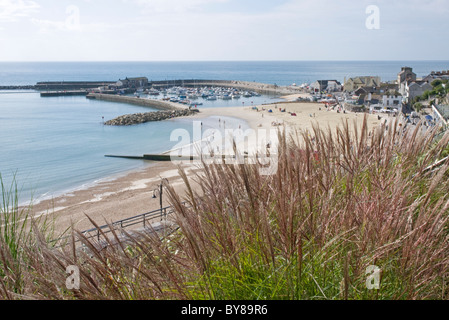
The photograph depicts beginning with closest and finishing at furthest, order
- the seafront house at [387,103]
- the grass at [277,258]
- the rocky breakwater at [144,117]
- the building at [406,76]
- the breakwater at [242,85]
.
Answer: the grass at [277,258] < the seafront house at [387,103] < the rocky breakwater at [144,117] < the building at [406,76] < the breakwater at [242,85]

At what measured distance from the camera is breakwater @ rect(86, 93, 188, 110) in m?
59.4

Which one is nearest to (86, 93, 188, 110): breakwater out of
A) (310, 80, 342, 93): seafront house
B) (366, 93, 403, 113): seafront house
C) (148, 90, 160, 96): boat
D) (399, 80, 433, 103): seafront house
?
(148, 90, 160, 96): boat

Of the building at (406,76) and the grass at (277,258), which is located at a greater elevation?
the building at (406,76)

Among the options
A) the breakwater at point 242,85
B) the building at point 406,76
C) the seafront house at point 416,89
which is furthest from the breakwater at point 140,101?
the building at point 406,76

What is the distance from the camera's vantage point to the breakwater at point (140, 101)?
195 feet

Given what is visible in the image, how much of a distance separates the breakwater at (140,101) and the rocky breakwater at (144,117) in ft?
13.7

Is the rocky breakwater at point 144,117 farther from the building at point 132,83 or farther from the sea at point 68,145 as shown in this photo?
A: the building at point 132,83

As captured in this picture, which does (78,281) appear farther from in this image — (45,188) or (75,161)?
(75,161)

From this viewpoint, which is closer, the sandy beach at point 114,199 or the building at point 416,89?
the sandy beach at point 114,199

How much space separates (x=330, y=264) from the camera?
6.98ft

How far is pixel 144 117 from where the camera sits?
4822 centimetres

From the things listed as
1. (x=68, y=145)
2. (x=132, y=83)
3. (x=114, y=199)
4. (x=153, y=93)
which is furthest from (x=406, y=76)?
(x=132, y=83)

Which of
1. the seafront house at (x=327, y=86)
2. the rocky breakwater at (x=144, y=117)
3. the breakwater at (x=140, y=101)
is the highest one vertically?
the seafront house at (x=327, y=86)

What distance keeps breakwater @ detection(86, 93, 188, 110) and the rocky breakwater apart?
4.17 meters
